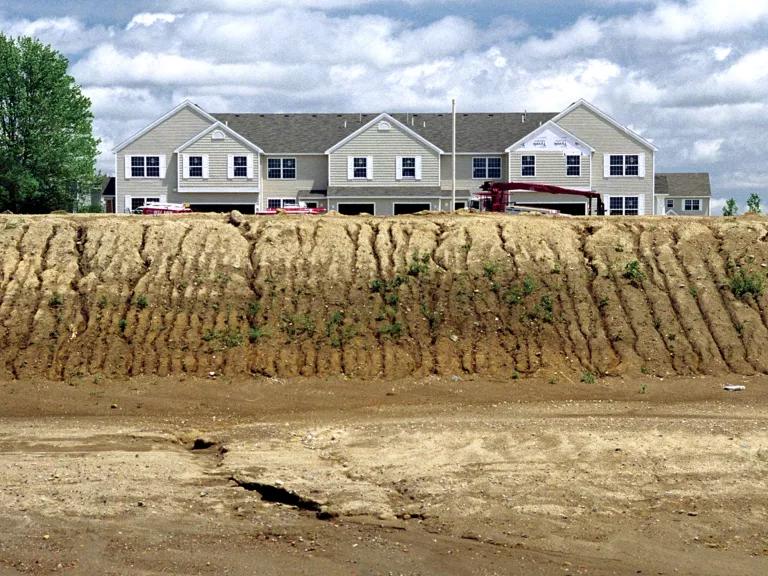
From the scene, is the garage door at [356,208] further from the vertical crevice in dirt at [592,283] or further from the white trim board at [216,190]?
the vertical crevice in dirt at [592,283]

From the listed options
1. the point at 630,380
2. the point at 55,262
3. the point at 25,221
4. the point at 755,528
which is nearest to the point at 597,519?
the point at 755,528

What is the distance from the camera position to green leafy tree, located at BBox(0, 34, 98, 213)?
5784cm

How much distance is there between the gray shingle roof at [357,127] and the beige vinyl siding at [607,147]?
2.27 m

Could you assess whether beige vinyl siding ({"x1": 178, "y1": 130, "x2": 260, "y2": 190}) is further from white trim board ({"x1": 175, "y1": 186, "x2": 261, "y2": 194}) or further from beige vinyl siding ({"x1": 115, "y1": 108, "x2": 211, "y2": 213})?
beige vinyl siding ({"x1": 115, "y1": 108, "x2": 211, "y2": 213})

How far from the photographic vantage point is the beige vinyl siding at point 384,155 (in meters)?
57.2

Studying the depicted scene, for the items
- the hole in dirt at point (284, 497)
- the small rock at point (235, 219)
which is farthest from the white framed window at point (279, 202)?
the hole in dirt at point (284, 497)

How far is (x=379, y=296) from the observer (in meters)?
26.7

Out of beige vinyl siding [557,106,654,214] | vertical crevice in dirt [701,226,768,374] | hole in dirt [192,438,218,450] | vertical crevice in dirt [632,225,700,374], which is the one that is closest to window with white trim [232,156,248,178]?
beige vinyl siding [557,106,654,214]

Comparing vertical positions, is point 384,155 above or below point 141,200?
above

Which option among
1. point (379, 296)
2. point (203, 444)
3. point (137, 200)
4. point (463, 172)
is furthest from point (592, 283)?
point (137, 200)

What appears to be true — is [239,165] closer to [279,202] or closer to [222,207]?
[222,207]

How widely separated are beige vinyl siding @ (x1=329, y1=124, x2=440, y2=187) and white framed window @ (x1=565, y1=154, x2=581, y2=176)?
6.40 m

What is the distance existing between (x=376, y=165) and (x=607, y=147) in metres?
11.6

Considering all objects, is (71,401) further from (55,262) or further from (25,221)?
(25,221)
